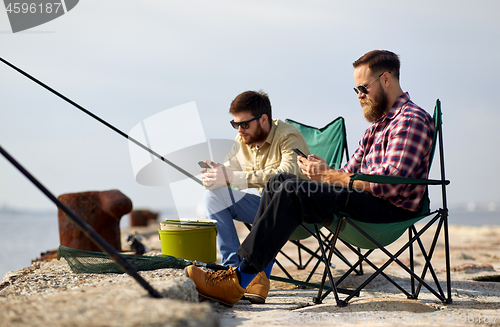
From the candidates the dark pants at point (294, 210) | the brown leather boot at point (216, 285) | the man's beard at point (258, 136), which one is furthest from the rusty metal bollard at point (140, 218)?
the dark pants at point (294, 210)

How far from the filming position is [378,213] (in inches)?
84.4

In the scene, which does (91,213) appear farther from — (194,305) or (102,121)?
(194,305)

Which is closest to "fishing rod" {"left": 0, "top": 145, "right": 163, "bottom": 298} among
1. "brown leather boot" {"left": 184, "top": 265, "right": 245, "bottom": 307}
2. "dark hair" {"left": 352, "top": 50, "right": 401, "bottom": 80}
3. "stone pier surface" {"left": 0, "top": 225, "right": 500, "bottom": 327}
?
"stone pier surface" {"left": 0, "top": 225, "right": 500, "bottom": 327}

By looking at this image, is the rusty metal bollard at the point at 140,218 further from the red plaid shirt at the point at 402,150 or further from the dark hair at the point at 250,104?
the red plaid shirt at the point at 402,150

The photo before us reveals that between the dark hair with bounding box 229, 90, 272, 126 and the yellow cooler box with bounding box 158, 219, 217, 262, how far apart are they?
2.84 ft

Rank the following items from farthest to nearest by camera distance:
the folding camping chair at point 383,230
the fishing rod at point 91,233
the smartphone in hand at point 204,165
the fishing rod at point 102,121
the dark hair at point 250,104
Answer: the dark hair at point 250,104, the smartphone in hand at point 204,165, the fishing rod at point 102,121, the folding camping chair at point 383,230, the fishing rod at point 91,233

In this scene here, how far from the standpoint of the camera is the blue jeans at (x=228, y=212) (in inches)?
104

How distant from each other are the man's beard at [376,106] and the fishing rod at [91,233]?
1.57 m

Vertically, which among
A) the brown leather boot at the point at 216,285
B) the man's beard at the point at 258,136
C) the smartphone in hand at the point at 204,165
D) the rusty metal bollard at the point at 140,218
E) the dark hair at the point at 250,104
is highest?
the dark hair at the point at 250,104

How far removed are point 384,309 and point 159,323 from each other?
127 centimetres

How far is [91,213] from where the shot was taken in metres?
3.77

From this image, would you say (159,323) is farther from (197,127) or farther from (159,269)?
(197,127)

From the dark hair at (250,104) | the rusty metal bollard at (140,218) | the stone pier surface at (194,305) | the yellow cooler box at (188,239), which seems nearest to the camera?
the stone pier surface at (194,305)

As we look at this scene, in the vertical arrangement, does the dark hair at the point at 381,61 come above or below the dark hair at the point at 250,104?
above
